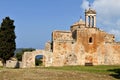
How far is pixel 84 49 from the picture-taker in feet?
174

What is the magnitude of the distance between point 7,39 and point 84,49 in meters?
11.5

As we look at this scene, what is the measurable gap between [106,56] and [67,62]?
6042 mm

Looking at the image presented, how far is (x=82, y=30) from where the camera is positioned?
52844mm

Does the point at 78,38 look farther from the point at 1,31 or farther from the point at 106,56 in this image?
the point at 1,31

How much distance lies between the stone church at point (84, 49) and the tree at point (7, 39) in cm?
516

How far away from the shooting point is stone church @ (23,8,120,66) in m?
51.9

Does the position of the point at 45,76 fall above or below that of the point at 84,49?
below

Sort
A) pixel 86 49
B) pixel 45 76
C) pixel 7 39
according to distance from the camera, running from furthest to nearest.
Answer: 1. pixel 86 49
2. pixel 7 39
3. pixel 45 76

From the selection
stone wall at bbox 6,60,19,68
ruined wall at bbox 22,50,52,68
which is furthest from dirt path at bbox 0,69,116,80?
stone wall at bbox 6,60,19,68

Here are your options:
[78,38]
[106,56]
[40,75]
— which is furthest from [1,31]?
[40,75]

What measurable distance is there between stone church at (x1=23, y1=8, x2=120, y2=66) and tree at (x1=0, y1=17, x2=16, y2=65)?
5158mm

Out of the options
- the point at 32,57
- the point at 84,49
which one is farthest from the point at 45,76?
the point at 84,49

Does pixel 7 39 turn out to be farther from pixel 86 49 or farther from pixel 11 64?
pixel 86 49

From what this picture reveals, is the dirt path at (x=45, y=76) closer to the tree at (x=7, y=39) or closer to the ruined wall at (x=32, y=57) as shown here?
the ruined wall at (x=32, y=57)
